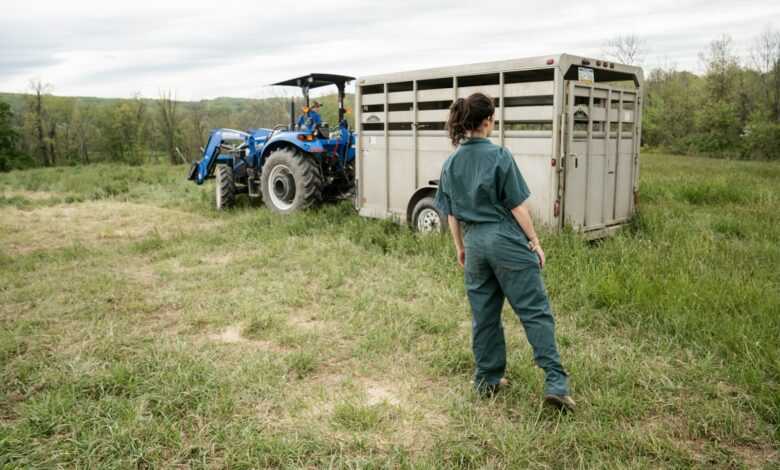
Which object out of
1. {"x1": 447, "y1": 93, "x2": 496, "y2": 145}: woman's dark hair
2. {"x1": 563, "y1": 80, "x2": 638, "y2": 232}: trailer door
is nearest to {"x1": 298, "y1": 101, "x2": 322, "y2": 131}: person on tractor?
{"x1": 563, "y1": 80, "x2": 638, "y2": 232}: trailer door

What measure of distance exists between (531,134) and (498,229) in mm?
3373

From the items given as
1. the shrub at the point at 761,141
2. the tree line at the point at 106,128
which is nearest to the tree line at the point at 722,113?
the shrub at the point at 761,141

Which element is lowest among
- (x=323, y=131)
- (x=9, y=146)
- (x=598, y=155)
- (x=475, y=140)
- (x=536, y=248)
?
(x=536, y=248)

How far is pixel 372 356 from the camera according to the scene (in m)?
4.00

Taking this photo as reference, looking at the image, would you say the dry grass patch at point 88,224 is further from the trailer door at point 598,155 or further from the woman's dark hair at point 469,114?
the woman's dark hair at point 469,114

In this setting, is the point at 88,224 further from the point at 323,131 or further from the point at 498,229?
the point at 498,229

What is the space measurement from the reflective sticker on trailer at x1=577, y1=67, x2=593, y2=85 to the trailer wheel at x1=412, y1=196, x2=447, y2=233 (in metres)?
2.16

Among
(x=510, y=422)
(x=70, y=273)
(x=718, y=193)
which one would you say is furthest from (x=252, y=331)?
(x=718, y=193)

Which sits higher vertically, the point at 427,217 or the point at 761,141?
the point at 761,141

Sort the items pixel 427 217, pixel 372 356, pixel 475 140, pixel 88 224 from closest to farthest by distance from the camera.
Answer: pixel 475 140, pixel 372 356, pixel 427 217, pixel 88 224

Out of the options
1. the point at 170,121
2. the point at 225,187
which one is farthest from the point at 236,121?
the point at 225,187

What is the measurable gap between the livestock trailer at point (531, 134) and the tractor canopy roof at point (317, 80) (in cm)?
131

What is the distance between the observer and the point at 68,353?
160 inches

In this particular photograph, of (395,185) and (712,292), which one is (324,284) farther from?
(712,292)
